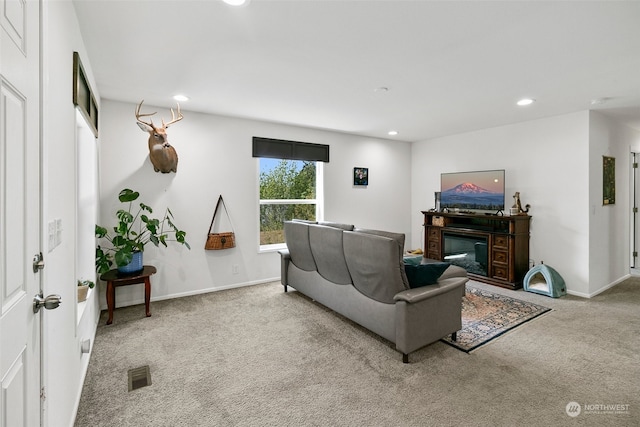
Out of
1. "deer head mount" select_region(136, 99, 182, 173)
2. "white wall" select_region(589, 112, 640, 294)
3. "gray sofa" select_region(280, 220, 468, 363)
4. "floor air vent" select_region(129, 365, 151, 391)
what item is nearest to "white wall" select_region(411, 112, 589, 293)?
"white wall" select_region(589, 112, 640, 294)

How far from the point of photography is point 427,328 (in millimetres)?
2488

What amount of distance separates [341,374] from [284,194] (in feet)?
10.5

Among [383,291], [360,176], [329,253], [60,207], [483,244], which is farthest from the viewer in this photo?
[360,176]

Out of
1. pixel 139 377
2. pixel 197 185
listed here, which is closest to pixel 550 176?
pixel 197 185

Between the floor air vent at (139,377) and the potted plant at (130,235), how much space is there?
1.15 meters

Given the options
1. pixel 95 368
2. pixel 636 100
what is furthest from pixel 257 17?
pixel 636 100

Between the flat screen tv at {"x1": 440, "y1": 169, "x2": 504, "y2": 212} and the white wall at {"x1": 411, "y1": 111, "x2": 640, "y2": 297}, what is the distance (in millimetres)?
265

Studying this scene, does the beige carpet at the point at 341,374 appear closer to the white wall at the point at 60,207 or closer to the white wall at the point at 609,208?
the white wall at the point at 60,207

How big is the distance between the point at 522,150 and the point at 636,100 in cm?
130

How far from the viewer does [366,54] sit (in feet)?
8.17

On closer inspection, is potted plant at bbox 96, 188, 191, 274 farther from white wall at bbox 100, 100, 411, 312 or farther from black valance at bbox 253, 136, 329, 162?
black valance at bbox 253, 136, 329, 162

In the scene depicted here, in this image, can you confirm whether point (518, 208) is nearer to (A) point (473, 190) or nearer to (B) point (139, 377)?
(A) point (473, 190)

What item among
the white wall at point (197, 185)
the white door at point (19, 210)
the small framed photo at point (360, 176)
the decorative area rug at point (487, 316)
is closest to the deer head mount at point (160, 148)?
the white wall at point (197, 185)

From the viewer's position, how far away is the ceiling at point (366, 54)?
6.34 feet
